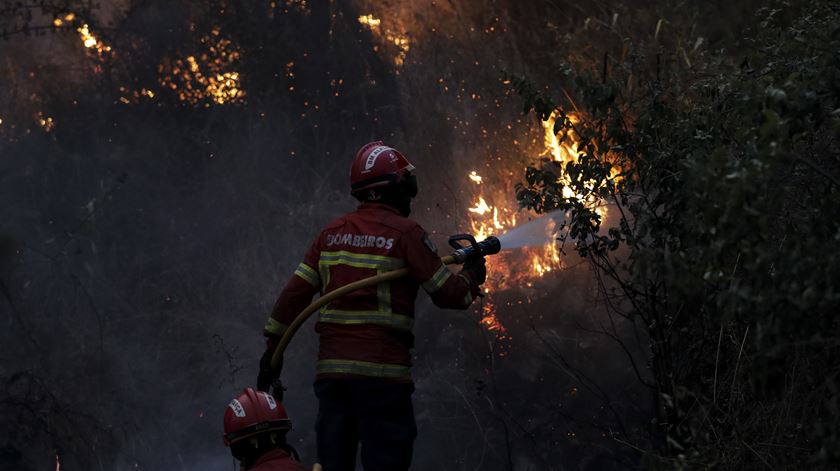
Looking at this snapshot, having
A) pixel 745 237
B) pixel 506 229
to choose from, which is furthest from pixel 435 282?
pixel 506 229

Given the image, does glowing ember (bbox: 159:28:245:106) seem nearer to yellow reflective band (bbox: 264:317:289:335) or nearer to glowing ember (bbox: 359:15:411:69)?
glowing ember (bbox: 359:15:411:69)

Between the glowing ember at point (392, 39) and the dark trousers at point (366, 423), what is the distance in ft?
16.1

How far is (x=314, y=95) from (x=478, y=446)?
3.53 meters

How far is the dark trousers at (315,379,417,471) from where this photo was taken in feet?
16.3

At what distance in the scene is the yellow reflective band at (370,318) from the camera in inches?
196

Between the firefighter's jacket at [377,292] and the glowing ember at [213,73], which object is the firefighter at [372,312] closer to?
the firefighter's jacket at [377,292]

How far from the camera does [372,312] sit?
500cm

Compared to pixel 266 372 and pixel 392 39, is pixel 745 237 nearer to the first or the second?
pixel 266 372

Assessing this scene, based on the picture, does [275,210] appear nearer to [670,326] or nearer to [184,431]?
[184,431]

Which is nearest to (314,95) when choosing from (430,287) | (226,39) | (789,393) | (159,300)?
(226,39)

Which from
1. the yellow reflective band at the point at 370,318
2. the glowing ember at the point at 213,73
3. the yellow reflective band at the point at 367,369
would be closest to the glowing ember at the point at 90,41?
the glowing ember at the point at 213,73

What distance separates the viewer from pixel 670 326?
5457 mm

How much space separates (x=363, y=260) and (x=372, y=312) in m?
0.24

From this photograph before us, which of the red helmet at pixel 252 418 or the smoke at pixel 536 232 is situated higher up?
the smoke at pixel 536 232
